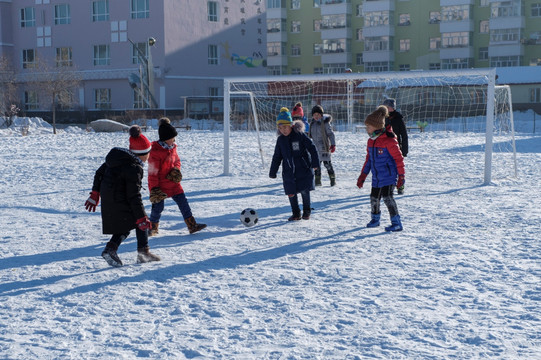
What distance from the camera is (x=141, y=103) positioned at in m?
43.7

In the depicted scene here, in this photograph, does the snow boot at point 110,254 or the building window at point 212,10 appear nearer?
the snow boot at point 110,254

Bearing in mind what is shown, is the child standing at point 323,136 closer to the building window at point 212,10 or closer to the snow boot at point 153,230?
the snow boot at point 153,230

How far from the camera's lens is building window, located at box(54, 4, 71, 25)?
4622 centimetres

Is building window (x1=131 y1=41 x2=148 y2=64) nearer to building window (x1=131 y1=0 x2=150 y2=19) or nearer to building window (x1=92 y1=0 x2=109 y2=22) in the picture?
building window (x1=131 y1=0 x2=150 y2=19)

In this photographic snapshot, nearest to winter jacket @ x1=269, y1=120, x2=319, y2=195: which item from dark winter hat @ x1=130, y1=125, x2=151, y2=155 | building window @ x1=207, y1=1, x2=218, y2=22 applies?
dark winter hat @ x1=130, y1=125, x2=151, y2=155

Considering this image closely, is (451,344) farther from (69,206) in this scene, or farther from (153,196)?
(69,206)

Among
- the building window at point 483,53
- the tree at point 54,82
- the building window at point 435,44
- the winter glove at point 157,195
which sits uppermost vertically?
the building window at point 435,44

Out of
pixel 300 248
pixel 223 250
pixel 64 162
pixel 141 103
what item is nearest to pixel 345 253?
pixel 300 248

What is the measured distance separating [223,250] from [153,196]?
1.00m

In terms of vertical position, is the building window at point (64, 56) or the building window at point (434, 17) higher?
the building window at point (434, 17)

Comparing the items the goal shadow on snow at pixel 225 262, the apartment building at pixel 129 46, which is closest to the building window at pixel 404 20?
the apartment building at pixel 129 46

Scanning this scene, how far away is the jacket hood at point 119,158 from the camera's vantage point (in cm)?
537

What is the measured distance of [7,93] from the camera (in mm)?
38344

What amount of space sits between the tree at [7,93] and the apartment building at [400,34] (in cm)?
2273
